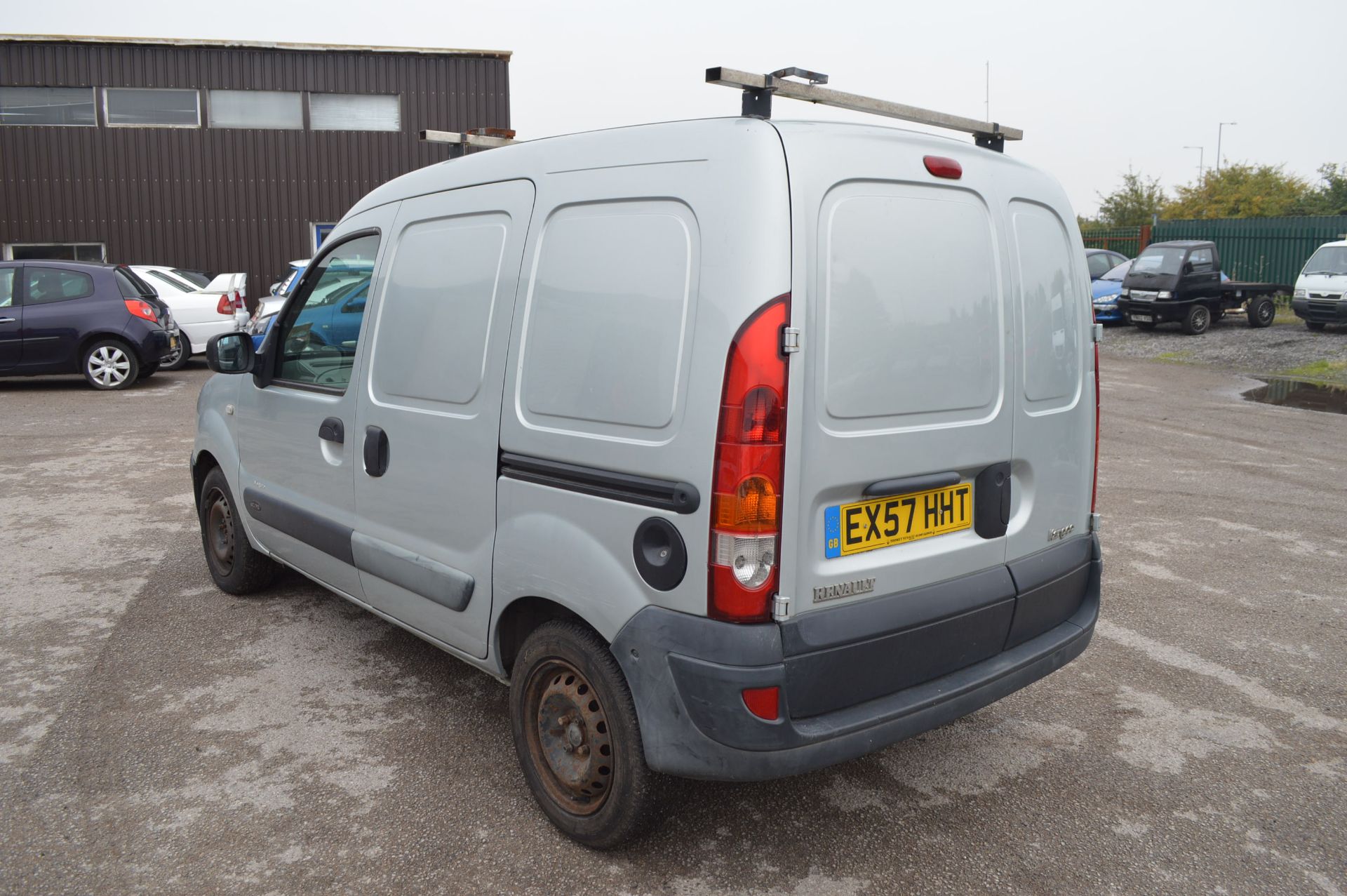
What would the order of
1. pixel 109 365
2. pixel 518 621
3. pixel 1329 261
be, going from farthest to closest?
1. pixel 1329 261
2. pixel 109 365
3. pixel 518 621

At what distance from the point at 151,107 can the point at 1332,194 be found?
2117 inches

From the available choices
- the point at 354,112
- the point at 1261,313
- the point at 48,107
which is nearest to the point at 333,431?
the point at 354,112

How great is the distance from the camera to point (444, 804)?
309 cm

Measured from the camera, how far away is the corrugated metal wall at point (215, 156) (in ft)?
71.9

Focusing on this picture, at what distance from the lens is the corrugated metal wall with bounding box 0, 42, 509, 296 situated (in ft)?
71.9

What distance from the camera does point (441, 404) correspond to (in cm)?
324

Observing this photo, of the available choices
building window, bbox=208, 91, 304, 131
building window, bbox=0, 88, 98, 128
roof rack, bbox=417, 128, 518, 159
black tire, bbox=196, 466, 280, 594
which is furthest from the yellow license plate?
building window, bbox=0, 88, 98, 128

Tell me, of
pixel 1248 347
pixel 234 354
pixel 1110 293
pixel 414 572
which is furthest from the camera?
pixel 1110 293

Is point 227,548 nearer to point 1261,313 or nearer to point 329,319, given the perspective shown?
point 329,319

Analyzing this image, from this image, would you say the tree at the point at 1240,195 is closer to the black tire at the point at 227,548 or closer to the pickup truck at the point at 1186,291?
the pickup truck at the point at 1186,291

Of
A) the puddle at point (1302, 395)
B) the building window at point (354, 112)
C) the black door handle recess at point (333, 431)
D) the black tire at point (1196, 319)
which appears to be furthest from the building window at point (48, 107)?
the black tire at point (1196, 319)

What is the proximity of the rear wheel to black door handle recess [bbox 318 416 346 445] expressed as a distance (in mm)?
19712

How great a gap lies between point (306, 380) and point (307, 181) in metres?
20.6

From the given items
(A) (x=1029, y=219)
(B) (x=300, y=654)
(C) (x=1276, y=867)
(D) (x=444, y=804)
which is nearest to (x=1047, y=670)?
(C) (x=1276, y=867)
